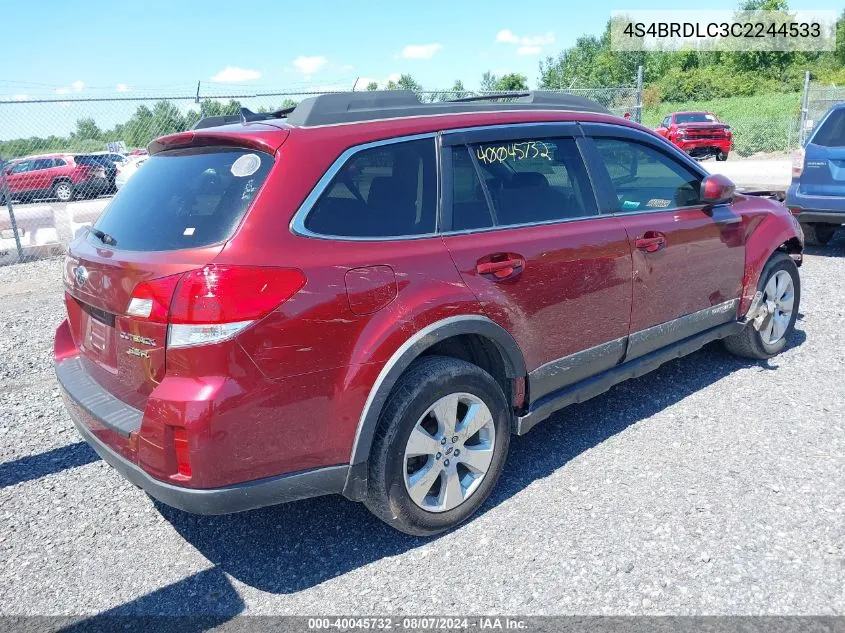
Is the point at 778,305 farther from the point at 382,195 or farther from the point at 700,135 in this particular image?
the point at 700,135

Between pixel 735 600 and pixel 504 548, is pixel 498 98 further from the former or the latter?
pixel 735 600

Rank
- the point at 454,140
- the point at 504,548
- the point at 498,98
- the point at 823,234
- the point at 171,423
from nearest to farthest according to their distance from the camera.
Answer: the point at 171,423
the point at 504,548
the point at 454,140
the point at 498,98
the point at 823,234

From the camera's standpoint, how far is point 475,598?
8.65ft

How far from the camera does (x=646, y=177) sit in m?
4.11

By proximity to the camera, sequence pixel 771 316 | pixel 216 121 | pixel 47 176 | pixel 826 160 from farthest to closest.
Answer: pixel 47 176, pixel 826 160, pixel 771 316, pixel 216 121

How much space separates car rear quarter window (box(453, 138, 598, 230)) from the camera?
326 centimetres

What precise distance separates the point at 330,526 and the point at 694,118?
2486cm

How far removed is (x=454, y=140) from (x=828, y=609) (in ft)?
7.93

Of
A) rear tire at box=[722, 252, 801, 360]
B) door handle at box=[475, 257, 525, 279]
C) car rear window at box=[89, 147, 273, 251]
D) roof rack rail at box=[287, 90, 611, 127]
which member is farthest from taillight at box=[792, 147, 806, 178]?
car rear window at box=[89, 147, 273, 251]

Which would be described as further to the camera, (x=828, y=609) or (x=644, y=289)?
(x=644, y=289)

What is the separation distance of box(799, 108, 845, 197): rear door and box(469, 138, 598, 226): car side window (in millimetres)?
5677

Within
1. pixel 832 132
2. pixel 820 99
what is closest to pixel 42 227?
pixel 832 132

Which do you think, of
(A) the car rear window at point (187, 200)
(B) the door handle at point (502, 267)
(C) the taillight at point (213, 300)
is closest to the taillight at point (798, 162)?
(B) the door handle at point (502, 267)

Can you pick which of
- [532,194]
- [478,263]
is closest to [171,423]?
[478,263]
